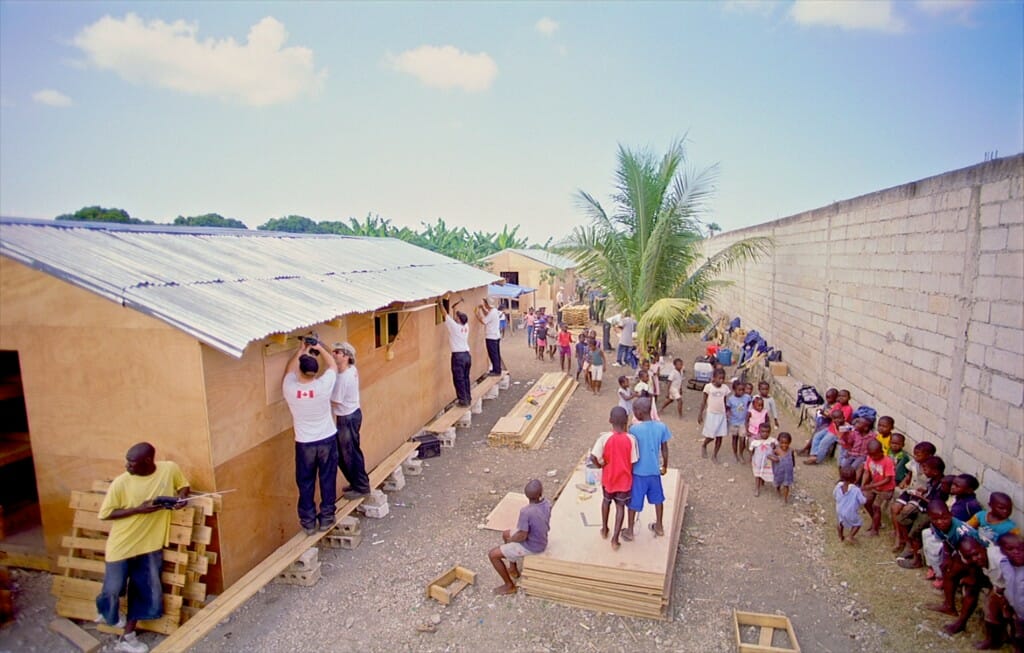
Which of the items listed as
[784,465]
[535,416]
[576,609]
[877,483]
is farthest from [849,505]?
[535,416]

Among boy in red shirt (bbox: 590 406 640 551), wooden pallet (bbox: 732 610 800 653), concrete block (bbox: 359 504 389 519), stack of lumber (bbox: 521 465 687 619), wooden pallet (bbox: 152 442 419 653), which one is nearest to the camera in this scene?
wooden pallet (bbox: 152 442 419 653)

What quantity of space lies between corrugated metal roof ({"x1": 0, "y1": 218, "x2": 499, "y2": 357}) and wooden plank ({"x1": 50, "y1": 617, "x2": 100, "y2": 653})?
2.61 metres

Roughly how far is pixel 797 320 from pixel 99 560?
1193cm

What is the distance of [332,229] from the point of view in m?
58.3

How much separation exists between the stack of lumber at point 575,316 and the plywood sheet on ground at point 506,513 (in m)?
15.9

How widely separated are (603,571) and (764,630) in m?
1.39

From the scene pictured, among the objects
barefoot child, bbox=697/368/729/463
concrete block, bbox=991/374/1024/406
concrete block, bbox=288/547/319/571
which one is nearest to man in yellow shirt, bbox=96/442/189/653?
concrete block, bbox=288/547/319/571

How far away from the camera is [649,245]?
12219 millimetres

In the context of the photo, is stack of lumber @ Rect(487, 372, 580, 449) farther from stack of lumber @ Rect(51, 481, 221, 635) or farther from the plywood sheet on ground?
stack of lumber @ Rect(51, 481, 221, 635)

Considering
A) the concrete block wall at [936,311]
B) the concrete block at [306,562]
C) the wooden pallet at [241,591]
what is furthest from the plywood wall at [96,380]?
the concrete block wall at [936,311]

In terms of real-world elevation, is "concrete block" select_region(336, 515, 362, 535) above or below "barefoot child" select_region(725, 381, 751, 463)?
below

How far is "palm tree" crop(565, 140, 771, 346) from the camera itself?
12297mm

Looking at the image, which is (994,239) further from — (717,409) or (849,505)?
(717,409)

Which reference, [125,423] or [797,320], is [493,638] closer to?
[125,423]
